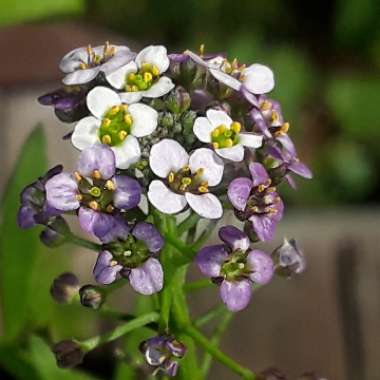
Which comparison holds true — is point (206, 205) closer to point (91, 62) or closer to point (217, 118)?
point (217, 118)

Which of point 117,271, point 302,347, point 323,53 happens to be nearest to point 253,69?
point 117,271

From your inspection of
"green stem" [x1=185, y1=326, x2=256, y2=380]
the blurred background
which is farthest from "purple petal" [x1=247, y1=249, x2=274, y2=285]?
the blurred background

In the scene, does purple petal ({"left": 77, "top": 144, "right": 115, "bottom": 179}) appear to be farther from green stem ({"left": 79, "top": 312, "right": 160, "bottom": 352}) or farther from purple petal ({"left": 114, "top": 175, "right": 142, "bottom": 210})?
green stem ({"left": 79, "top": 312, "right": 160, "bottom": 352})

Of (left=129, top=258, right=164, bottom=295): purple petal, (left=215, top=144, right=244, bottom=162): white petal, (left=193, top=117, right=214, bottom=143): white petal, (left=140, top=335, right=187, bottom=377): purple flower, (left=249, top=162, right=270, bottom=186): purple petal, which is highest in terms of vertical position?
(left=193, top=117, right=214, bottom=143): white petal

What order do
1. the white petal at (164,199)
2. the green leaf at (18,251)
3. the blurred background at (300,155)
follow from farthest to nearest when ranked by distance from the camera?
the blurred background at (300,155) → the green leaf at (18,251) → the white petal at (164,199)

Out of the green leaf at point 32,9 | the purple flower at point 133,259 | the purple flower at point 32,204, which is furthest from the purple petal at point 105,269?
the green leaf at point 32,9

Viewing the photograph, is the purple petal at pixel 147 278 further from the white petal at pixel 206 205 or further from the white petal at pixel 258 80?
the white petal at pixel 258 80
